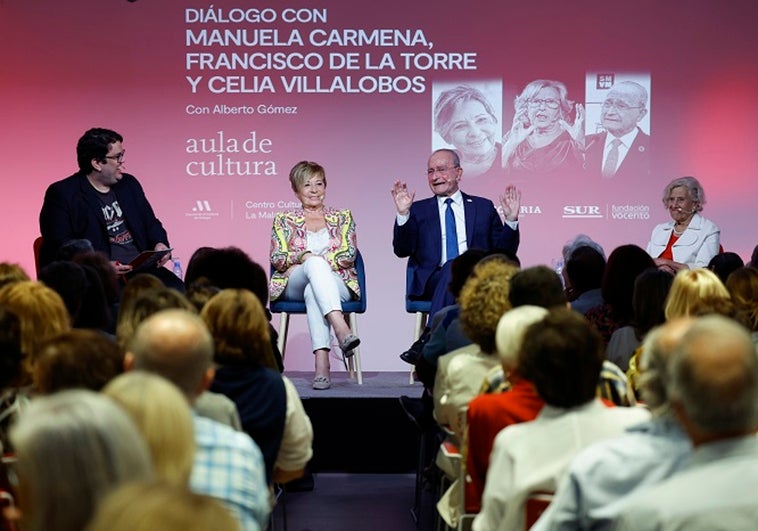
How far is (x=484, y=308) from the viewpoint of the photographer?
371 centimetres

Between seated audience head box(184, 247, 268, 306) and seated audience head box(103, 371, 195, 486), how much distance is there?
2.81 meters

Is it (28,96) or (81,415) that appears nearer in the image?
(81,415)

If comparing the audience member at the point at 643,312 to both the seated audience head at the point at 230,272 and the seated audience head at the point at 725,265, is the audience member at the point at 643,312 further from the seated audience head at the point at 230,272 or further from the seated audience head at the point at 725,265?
the seated audience head at the point at 725,265

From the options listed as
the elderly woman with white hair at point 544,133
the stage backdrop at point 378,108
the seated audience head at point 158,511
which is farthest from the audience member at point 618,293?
the elderly woman with white hair at point 544,133

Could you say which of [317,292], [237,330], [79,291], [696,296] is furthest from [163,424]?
[317,292]

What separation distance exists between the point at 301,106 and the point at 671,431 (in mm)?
6745

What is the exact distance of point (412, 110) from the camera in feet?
28.3

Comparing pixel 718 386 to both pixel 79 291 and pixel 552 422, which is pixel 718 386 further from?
pixel 79 291

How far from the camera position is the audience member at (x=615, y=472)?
2.06m

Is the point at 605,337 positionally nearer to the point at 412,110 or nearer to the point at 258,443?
the point at 258,443

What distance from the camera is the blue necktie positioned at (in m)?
7.10

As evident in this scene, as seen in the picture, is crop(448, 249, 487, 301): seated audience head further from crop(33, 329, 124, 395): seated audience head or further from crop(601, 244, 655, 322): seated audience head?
crop(33, 329, 124, 395): seated audience head

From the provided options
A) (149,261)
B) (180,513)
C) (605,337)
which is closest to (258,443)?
(605,337)

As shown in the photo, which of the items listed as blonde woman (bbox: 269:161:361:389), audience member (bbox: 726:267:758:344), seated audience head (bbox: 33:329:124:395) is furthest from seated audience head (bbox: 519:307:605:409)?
blonde woman (bbox: 269:161:361:389)
